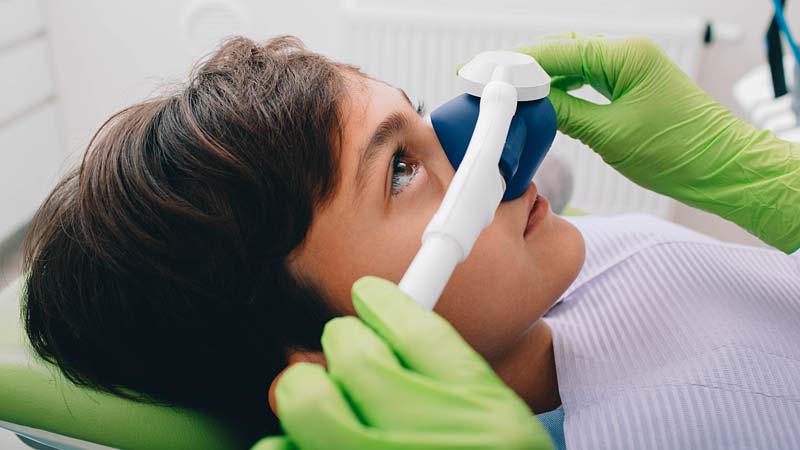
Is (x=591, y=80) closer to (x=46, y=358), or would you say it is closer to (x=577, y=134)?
(x=577, y=134)

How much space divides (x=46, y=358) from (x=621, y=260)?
82 cm

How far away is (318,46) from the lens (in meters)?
2.44

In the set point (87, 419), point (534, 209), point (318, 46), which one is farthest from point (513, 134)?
point (318, 46)

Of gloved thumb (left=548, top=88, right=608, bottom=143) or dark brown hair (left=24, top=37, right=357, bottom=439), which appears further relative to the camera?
gloved thumb (left=548, top=88, right=608, bottom=143)

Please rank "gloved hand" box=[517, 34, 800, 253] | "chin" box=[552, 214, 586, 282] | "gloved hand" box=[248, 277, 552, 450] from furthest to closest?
1. "gloved hand" box=[517, 34, 800, 253]
2. "chin" box=[552, 214, 586, 282]
3. "gloved hand" box=[248, 277, 552, 450]

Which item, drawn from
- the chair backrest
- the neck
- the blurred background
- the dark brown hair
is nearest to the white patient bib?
the neck

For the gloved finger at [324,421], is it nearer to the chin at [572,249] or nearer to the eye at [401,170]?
the eye at [401,170]

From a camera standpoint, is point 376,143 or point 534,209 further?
point 534,209

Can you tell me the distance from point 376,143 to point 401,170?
5cm

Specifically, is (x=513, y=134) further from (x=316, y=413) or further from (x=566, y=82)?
(x=316, y=413)

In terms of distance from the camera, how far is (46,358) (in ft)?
3.09

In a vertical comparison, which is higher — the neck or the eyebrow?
the eyebrow

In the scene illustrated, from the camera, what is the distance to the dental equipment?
618mm

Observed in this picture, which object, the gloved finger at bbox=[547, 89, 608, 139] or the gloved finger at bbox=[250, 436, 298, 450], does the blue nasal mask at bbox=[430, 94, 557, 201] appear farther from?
the gloved finger at bbox=[250, 436, 298, 450]
